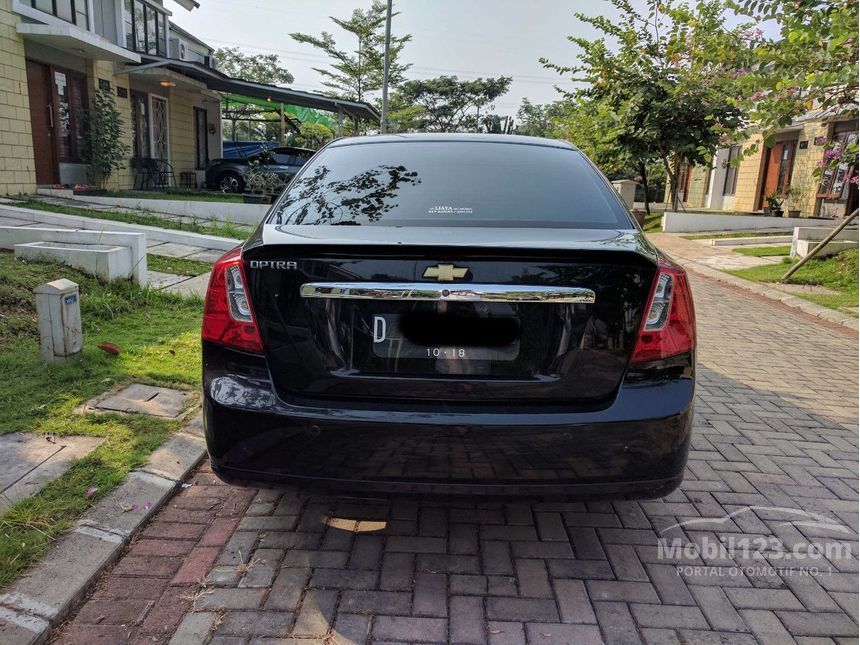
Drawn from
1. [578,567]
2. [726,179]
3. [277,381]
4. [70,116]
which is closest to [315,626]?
[277,381]

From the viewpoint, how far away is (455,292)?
2.09 m

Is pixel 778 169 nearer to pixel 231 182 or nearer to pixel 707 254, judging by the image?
pixel 707 254

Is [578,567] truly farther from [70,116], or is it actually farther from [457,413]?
[70,116]

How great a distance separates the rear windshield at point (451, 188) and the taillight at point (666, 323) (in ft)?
1.18

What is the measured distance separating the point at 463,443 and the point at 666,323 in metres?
0.83

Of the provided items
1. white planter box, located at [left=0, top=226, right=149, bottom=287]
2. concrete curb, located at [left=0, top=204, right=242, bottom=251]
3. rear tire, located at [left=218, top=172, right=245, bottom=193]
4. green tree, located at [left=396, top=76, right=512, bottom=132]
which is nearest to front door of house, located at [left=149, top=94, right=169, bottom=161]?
rear tire, located at [left=218, top=172, right=245, bottom=193]

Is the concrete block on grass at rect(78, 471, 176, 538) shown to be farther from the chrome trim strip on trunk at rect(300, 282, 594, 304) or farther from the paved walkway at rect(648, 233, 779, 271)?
the paved walkway at rect(648, 233, 779, 271)

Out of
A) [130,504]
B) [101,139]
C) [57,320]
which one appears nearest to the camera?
[130,504]

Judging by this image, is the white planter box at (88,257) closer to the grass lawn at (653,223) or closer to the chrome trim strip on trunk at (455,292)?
the chrome trim strip on trunk at (455,292)

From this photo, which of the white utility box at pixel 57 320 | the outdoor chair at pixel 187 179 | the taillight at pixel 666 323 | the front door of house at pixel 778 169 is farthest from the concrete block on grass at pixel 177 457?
the front door of house at pixel 778 169

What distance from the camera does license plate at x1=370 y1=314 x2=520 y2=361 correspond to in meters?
2.13

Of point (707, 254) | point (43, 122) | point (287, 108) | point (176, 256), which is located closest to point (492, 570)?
point (176, 256)

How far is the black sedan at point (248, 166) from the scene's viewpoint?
56.5ft

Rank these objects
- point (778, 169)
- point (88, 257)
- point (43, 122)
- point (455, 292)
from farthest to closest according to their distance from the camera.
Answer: point (778, 169)
point (43, 122)
point (88, 257)
point (455, 292)
